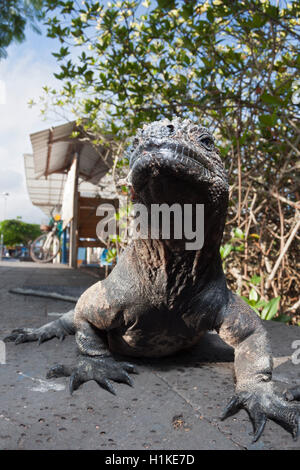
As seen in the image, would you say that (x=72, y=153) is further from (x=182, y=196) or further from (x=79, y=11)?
(x=182, y=196)

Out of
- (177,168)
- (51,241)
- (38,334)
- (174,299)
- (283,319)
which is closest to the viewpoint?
(177,168)

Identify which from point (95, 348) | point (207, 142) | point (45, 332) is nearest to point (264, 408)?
point (95, 348)

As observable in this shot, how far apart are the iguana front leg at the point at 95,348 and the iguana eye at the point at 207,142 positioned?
3.33ft

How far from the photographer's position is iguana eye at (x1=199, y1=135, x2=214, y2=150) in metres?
1.90

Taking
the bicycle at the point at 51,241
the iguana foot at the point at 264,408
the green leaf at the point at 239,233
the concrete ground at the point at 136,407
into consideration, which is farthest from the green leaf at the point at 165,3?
the bicycle at the point at 51,241

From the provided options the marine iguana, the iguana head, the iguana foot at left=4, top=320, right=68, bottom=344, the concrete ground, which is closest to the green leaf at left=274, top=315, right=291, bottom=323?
the concrete ground

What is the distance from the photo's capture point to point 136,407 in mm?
1854

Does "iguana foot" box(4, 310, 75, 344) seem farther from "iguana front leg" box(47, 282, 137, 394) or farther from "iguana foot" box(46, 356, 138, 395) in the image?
"iguana foot" box(46, 356, 138, 395)

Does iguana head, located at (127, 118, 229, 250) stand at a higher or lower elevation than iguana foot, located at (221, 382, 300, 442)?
higher

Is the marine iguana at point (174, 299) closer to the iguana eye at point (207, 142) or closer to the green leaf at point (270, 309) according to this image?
the iguana eye at point (207, 142)

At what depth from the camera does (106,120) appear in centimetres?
680

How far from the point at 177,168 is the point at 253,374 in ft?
3.67

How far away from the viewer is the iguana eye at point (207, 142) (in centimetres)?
190

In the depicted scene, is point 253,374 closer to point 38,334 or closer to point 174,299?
point 174,299
